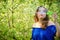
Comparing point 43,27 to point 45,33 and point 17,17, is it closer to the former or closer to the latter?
point 45,33

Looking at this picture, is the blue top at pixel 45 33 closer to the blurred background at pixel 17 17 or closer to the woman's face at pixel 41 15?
the woman's face at pixel 41 15

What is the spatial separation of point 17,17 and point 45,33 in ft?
1.19

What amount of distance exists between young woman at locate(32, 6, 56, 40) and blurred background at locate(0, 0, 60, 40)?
0.20m

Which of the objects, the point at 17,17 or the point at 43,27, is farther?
the point at 17,17

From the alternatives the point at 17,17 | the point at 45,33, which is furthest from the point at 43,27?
the point at 17,17

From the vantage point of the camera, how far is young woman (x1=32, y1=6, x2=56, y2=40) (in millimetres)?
1533

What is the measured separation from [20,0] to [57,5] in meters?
0.31

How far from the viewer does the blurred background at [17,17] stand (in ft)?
5.80

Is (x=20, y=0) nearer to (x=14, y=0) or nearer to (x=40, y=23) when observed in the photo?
(x=14, y=0)

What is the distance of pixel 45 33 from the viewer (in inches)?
61.1

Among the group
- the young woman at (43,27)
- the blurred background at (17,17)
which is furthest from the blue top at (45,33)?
the blurred background at (17,17)

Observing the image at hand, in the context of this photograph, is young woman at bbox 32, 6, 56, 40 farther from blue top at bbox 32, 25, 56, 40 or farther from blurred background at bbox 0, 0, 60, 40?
blurred background at bbox 0, 0, 60, 40

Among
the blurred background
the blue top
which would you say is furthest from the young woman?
the blurred background

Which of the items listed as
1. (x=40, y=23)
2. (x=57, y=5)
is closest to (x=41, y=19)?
(x=40, y=23)
